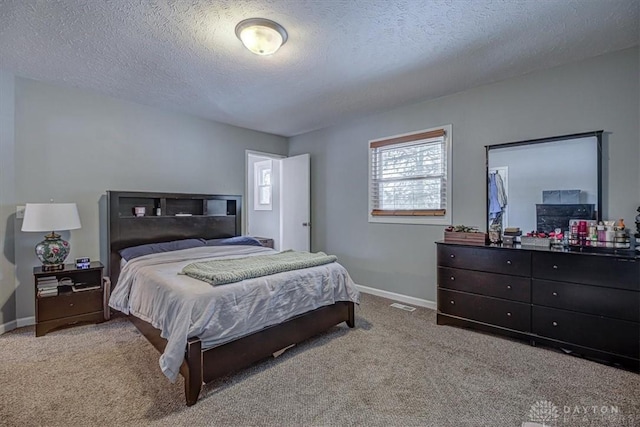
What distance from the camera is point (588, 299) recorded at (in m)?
2.39

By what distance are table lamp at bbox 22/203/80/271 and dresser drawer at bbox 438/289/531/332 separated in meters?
3.79

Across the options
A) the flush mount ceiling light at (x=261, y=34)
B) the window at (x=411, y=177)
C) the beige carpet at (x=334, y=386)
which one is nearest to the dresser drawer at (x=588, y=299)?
the beige carpet at (x=334, y=386)

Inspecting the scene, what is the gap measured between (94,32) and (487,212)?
12.5 ft

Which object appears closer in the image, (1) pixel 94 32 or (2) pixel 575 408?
(2) pixel 575 408

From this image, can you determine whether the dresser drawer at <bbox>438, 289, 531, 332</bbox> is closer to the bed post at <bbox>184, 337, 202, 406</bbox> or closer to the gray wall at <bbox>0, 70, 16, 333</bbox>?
the bed post at <bbox>184, 337, 202, 406</bbox>

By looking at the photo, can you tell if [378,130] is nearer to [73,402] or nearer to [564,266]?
[564,266]

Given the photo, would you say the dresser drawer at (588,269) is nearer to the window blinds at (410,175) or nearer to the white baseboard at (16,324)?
the window blinds at (410,175)

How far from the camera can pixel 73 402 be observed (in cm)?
193

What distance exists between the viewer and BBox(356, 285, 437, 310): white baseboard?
377 cm

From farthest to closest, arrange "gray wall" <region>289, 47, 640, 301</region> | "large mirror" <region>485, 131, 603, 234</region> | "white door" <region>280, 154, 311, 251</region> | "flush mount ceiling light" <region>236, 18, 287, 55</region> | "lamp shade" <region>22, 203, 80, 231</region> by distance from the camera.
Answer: "white door" <region>280, 154, 311, 251</region>
"lamp shade" <region>22, 203, 80, 231</region>
"large mirror" <region>485, 131, 603, 234</region>
"gray wall" <region>289, 47, 640, 301</region>
"flush mount ceiling light" <region>236, 18, 287, 55</region>

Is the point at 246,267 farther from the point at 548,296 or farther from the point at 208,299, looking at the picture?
the point at 548,296

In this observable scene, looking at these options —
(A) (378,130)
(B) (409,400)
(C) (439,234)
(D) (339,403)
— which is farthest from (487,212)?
(D) (339,403)

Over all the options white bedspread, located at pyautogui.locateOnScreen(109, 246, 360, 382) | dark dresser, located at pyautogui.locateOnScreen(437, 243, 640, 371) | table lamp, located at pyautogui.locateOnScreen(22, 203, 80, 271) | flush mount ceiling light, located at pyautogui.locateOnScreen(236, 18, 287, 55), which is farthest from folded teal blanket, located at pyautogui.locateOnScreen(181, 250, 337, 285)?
flush mount ceiling light, located at pyautogui.locateOnScreen(236, 18, 287, 55)

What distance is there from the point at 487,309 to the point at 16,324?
461 centimetres
